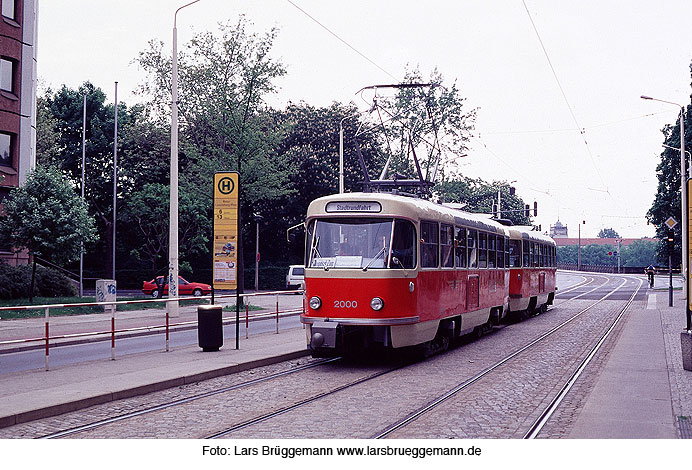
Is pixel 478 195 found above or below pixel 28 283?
above

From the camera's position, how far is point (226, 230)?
16.1m

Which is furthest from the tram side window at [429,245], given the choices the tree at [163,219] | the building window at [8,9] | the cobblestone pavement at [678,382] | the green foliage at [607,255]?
the green foliage at [607,255]

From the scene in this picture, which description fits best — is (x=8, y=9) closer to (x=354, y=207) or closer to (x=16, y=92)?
(x=16, y=92)

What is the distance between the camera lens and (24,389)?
11336mm

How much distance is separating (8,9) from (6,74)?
3187 mm

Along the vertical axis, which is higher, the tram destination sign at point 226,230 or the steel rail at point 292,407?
the tram destination sign at point 226,230

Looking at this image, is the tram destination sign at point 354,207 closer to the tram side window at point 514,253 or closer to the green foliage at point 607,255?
the tram side window at point 514,253

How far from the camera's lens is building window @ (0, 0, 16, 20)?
39438 millimetres

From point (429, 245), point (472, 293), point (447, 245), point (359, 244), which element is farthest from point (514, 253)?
point (359, 244)

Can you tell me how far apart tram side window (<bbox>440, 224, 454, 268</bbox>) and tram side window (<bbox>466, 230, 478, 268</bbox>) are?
5.09 ft

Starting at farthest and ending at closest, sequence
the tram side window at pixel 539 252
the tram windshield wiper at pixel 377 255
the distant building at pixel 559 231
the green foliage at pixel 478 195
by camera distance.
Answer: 1. the distant building at pixel 559 231
2. the green foliage at pixel 478 195
3. the tram side window at pixel 539 252
4. the tram windshield wiper at pixel 377 255

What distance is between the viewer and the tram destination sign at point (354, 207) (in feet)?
47.1

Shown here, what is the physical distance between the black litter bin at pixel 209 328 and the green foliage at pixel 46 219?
18965 millimetres

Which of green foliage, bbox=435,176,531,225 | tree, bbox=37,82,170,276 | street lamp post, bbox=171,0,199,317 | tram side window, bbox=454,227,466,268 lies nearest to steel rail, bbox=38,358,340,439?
tram side window, bbox=454,227,466,268
